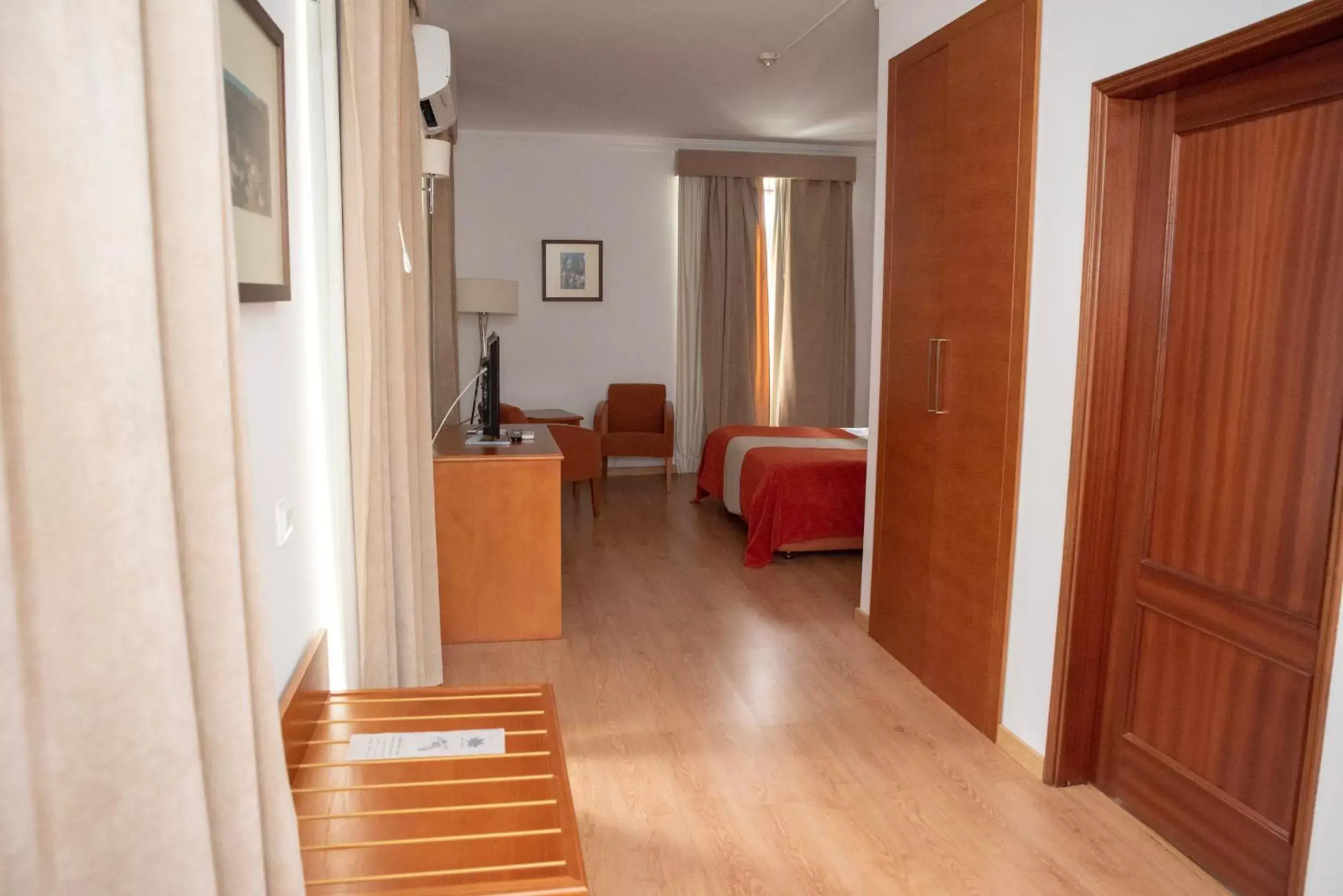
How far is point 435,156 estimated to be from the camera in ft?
14.6

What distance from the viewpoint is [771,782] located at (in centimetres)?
272

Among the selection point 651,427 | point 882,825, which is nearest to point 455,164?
point 651,427

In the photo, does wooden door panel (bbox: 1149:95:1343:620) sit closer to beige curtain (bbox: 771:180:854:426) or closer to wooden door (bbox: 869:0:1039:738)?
wooden door (bbox: 869:0:1039:738)

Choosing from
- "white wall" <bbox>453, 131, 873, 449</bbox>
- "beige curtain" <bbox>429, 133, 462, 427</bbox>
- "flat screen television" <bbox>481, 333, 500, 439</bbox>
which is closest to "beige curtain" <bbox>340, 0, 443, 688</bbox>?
"flat screen television" <bbox>481, 333, 500, 439</bbox>

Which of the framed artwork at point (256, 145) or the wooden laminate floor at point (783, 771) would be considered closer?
the framed artwork at point (256, 145)

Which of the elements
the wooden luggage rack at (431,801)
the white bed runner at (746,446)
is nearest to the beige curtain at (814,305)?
the white bed runner at (746,446)

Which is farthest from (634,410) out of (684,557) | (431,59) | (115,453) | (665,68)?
(115,453)

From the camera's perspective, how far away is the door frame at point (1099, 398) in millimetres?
2371

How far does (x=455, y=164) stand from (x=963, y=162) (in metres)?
4.63

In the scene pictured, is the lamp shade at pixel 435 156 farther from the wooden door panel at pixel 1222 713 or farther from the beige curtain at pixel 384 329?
the wooden door panel at pixel 1222 713

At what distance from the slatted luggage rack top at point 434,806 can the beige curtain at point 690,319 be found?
598cm

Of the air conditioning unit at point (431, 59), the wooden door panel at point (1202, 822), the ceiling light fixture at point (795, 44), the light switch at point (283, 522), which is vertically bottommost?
the wooden door panel at point (1202, 822)

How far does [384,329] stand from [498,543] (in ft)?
4.69

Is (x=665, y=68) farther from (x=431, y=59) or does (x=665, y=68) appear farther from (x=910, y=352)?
(x=910, y=352)
